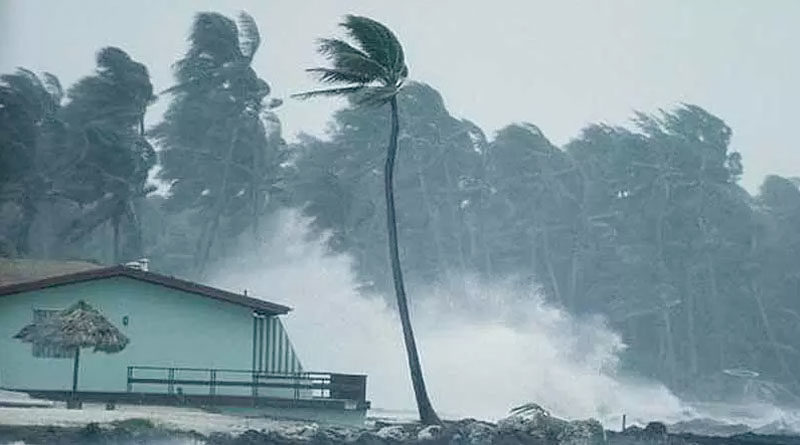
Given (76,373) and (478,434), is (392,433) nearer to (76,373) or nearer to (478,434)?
(478,434)

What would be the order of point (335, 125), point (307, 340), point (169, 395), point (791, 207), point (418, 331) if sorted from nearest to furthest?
point (169, 395)
point (307, 340)
point (418, 331)
point (335, 125)
point (791, 207)

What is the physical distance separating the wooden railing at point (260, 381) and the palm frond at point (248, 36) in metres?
30.9

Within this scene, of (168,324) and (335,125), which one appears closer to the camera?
(168,324)

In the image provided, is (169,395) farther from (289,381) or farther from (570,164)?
(570,164)

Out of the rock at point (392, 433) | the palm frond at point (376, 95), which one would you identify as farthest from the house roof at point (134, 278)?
the palm frond at point (376, 95)

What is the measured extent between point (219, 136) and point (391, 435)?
36470mm

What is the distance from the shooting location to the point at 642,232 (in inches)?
3083

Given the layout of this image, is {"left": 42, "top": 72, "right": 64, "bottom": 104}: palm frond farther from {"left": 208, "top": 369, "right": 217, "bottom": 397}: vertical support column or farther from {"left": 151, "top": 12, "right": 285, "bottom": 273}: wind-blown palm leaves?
{"left": 208, "top": 369, "right": 217, "bottom": 397}: vertical support column

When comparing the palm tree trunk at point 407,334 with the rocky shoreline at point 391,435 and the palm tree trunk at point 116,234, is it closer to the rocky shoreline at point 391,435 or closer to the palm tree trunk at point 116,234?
the rocky shoreline at point 391,435

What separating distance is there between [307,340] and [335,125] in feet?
54.3

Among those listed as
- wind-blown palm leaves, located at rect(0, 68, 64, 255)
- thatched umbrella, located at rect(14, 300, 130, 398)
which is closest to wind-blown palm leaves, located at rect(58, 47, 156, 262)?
wind-blown palm leaves, located at rect(0, 68, 64, 255)

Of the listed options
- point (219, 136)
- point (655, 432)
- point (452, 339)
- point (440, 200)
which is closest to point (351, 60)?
point (655, 432)

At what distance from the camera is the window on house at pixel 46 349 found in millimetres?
39281

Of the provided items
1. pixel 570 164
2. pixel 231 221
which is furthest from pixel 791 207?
pixel 231 221
